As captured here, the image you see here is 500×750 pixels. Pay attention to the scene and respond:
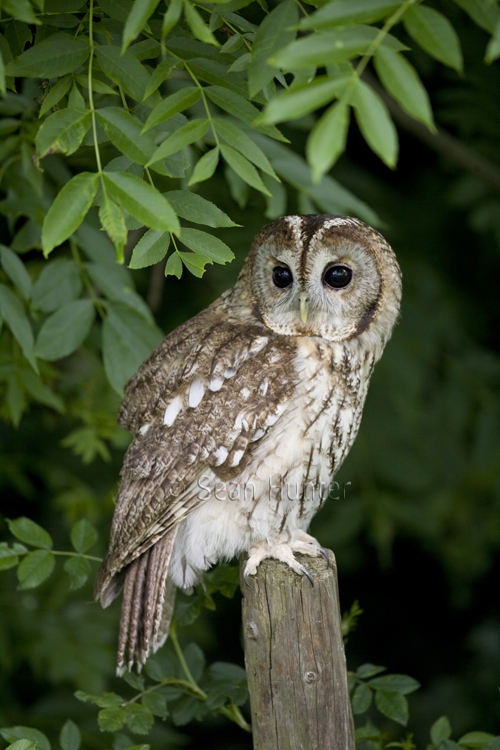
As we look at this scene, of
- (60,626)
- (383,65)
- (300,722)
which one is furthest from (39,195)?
(60,626)

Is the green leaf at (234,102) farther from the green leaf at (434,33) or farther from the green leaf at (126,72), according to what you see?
the green leaf at (434,33)

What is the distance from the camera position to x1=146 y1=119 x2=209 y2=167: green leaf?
3.57 ft

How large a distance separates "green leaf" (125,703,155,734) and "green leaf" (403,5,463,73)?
56.3 inches

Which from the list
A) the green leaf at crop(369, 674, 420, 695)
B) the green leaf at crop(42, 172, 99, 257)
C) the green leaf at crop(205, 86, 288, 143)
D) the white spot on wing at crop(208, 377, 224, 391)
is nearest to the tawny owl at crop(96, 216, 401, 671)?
the white spot on wing at crop(208, 377, 224, 391)

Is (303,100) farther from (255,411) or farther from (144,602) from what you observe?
(144,602)

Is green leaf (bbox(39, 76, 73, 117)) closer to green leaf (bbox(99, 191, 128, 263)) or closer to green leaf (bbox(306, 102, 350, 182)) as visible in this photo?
green leaf (bbox(99, 191, 128, 263))

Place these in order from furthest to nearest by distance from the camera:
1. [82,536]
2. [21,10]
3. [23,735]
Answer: [82,536]
[23,735]
[21,10]

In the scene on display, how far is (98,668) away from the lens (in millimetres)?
2547

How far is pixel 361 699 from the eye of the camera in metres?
1.71

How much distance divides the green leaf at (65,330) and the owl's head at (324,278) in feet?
1.48

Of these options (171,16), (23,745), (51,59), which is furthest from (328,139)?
(23,745)

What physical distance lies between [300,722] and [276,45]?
130 cm

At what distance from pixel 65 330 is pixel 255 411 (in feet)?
1.86

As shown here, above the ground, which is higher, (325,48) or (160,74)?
(160,74)
